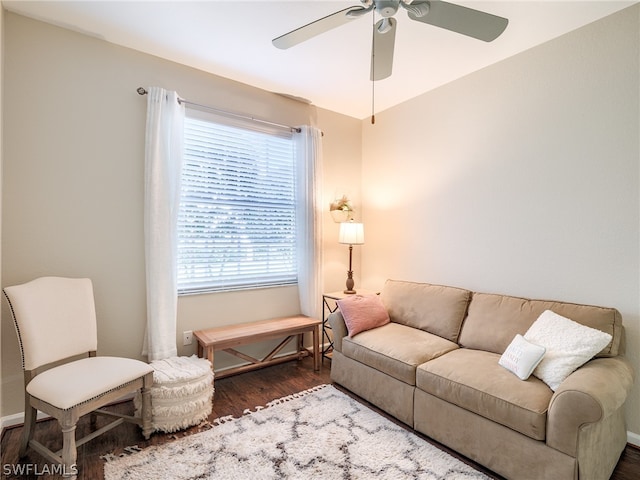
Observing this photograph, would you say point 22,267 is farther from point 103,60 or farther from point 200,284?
point 103,60

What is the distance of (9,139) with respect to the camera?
85.7 inches

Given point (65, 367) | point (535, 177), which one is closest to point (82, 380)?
point (65, 367)

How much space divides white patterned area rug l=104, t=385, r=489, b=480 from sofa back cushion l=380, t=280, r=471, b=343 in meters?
0.87

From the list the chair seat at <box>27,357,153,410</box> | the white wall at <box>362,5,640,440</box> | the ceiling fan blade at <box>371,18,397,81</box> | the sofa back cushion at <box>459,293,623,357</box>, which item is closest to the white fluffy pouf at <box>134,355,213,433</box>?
the chair seat at <box>27,357,153,410</box>

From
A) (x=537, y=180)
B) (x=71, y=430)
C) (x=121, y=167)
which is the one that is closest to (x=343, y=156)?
(x=537, y=180)

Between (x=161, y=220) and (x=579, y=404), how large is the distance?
2.83m

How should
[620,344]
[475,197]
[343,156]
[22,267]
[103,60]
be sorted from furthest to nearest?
1. [343,156]
2. [475,197]
3. [103,60]
4. [22,267]
5. [620,344]

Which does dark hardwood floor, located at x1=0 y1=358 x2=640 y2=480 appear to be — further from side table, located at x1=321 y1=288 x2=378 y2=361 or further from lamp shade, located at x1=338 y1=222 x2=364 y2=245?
lamp shade, located at x1=338 y1=222 x2=364 y2=245

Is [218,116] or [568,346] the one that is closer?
[568,346]

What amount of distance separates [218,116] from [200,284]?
153 cm

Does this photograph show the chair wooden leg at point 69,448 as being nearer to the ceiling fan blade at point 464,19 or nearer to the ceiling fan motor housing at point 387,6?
the ceiling fan motor housing at point 387,6

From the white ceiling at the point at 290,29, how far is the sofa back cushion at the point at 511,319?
6.33 ft

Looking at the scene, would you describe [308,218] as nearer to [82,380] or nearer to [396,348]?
[396,348]

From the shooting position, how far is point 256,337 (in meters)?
2.84
